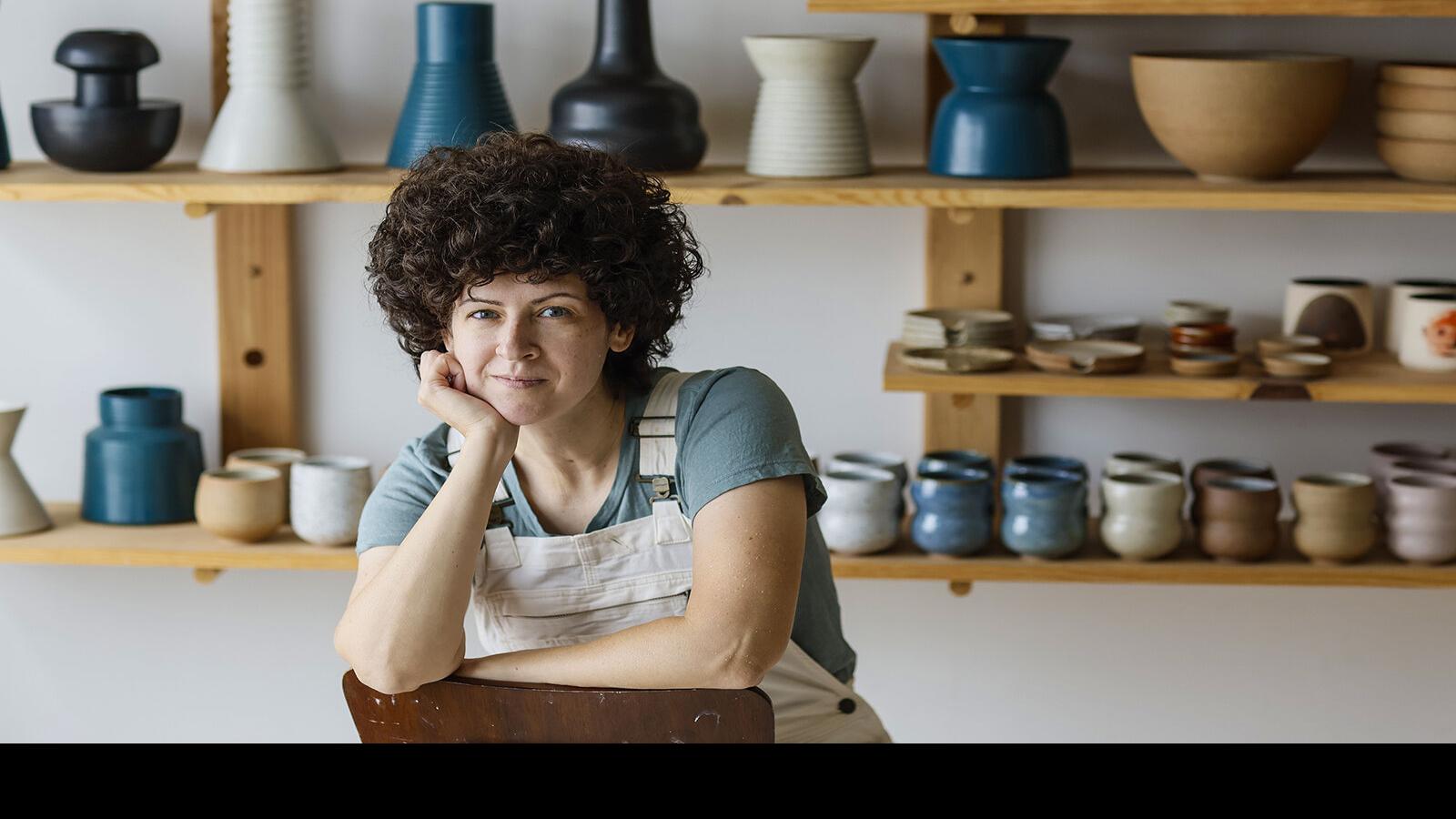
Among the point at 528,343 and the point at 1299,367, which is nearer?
the point at 528,343

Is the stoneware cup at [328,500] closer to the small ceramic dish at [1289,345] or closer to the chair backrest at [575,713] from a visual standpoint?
the chair backrest at [575,713]

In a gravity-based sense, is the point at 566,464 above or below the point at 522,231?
below

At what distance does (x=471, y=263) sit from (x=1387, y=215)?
1523 mm

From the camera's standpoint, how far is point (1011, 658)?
98.3 inches

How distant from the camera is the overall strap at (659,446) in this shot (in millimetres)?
1534

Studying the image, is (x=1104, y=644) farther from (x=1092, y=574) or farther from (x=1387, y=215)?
(x=1387, y=215)

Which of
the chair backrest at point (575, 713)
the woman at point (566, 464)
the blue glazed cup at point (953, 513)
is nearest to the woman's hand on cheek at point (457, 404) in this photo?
the woman at point (566, 464)

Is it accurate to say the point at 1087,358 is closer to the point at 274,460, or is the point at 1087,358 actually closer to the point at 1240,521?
the point at 1240,521

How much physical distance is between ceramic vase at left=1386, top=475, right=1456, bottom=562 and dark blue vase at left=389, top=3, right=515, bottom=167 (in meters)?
1.38

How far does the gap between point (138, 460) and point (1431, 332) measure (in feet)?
6.21

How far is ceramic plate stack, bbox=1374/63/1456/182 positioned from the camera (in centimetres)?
202

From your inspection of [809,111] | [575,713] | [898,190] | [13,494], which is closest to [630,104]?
[809,111]

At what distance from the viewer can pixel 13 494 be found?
2.30m
